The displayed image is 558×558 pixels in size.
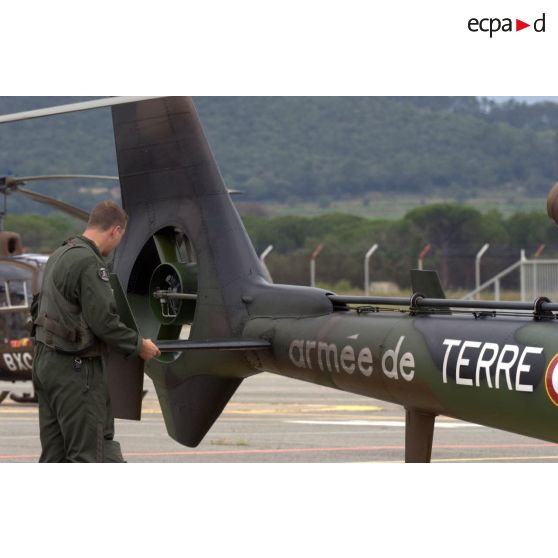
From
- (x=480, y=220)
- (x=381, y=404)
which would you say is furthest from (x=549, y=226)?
(x=381, y=404)

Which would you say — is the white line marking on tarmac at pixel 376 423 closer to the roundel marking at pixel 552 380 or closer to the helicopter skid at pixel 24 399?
the helicopter skid at pixel 24 399

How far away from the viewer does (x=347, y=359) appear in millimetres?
8461

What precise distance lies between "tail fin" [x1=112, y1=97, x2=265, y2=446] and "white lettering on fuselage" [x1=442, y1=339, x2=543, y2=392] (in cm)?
268

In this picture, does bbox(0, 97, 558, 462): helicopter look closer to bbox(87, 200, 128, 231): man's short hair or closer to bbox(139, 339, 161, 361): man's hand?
bbox(139, 339, 161, 361): man's hand

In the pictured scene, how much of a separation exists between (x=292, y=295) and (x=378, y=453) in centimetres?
374

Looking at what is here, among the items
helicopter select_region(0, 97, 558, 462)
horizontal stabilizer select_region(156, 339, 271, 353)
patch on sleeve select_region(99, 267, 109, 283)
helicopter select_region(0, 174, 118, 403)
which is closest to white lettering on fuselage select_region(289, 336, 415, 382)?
helicopter select_region(0, 97, 558, 462)

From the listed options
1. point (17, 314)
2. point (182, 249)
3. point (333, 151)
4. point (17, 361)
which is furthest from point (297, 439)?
Result: point (333, 151)

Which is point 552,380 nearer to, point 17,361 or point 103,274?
point 103,274

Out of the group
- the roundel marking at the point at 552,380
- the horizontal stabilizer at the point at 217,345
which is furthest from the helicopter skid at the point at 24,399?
the roundel marking at the point at 552,380

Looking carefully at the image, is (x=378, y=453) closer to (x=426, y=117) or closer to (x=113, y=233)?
(x=113, y=233)

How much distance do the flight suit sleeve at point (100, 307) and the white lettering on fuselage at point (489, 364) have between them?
6.39 feet

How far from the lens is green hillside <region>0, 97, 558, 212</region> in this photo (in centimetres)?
14675
